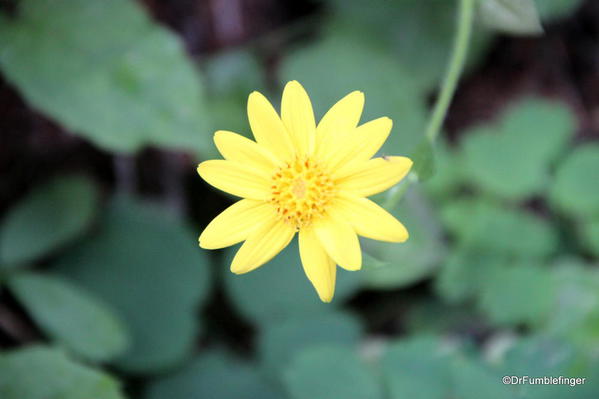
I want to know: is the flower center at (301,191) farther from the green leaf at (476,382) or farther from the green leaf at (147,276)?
the green leaf at (147,276)

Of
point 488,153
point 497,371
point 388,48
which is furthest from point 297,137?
point 388,48

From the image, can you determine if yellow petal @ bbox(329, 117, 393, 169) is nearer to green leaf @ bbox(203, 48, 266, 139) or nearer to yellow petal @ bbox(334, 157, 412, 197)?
yellow petal @ bbox(334, 157, 412, 197)

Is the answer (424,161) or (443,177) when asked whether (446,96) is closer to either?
(424,161)

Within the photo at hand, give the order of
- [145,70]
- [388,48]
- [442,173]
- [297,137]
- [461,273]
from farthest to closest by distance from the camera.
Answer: [388,48] → [442,173] → [461,273] → [145,70] → [297,137]

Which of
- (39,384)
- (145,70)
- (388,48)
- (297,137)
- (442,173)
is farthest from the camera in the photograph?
(388,48)

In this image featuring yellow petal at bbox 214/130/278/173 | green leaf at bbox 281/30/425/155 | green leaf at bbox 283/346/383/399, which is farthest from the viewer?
green leaf at bbox 281/30/425/155

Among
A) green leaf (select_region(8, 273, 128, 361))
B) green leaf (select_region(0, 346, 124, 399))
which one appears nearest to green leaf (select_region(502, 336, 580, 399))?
green leaf (select_region(0, 346, 124, 399))

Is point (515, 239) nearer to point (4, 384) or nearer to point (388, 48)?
point (388, 48)

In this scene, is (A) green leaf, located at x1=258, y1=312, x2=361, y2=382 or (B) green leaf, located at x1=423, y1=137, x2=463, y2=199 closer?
(A) green leaf, located at x1=258, y1=312, x2=361, y2=382
